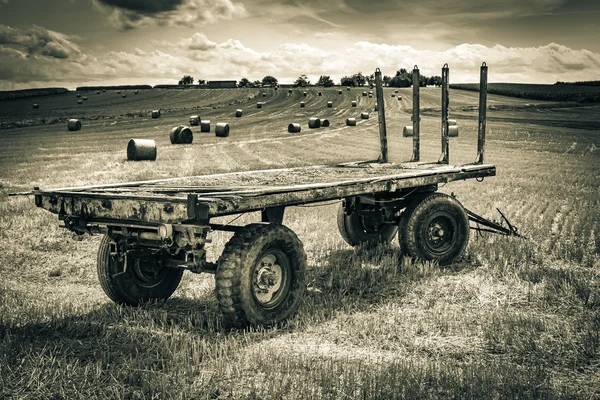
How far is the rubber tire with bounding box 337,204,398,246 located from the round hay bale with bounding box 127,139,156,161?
46.2ft

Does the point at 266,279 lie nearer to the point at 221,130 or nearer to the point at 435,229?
the point at 435,229

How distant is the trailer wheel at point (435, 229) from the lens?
294 inches

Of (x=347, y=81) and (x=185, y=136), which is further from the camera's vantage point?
(x=347, y=81)

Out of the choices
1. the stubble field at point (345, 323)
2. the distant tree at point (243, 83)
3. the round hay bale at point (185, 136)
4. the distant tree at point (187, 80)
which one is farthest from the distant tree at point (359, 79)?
the stubble field at point (345, 323)

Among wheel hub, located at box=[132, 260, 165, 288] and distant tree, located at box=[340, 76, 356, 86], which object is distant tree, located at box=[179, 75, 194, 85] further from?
wheel hub, located at box=[132, 260, 165, 288]

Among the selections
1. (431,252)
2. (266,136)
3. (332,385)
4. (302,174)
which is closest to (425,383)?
(332,385)

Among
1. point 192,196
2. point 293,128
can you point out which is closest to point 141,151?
point 293,128

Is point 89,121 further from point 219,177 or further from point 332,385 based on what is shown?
point 332,385

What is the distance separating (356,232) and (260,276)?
3.63m

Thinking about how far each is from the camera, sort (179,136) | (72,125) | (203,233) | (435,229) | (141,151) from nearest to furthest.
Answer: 1. (203,233)
2. (435,229)
3. (141,151)
4. (179,136)
5. (72,125)

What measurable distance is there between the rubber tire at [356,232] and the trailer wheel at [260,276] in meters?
3.15

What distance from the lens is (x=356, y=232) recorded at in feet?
28.6

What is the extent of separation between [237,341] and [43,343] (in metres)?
1.56

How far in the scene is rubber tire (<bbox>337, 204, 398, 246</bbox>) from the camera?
340 inches
